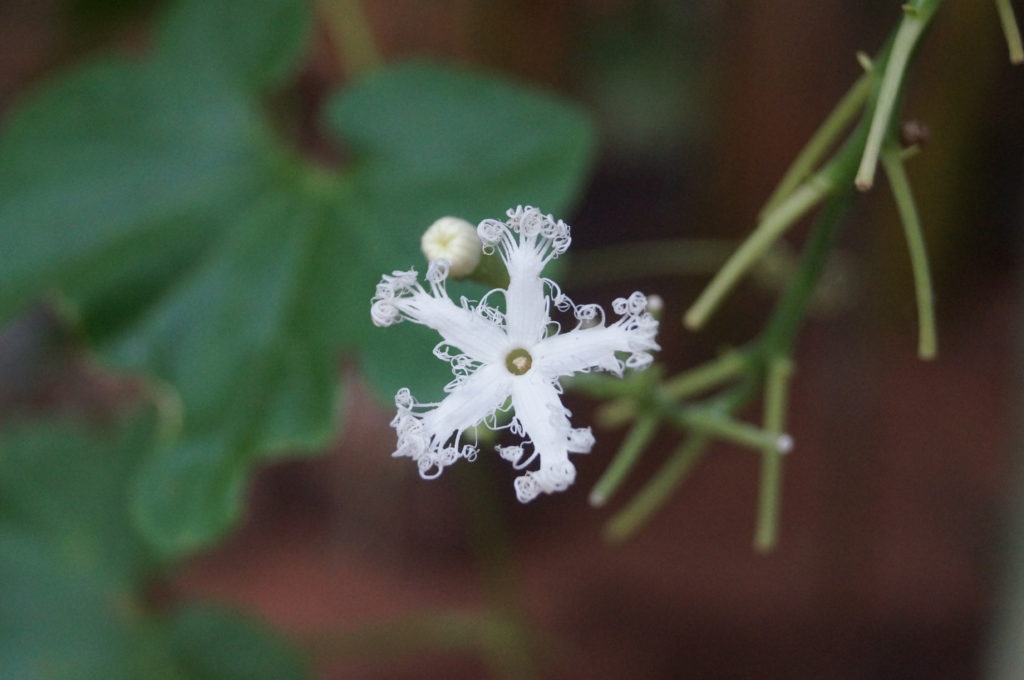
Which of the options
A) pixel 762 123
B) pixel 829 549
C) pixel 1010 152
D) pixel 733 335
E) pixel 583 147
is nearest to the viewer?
pixel 583 147

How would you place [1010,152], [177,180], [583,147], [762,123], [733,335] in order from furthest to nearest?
[733,335] < [762,123] < [1010,152] < [177,180] < [583,147]

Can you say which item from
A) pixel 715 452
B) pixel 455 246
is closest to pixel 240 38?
pixel 455 246

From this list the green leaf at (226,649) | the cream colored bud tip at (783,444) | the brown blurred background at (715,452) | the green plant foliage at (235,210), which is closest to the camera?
the cream colored bud tip at (783,444)

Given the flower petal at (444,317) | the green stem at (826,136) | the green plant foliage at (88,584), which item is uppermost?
the green plant foliage at (88,584)

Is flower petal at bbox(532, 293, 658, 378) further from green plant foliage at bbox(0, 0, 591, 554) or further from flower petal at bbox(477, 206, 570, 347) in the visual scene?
green plant foliage at bbox(0, 0, 591, 554)

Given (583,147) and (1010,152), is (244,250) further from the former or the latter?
(1010,152)

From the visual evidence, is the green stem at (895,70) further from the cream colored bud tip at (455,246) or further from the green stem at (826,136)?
the cream colored bud tip at (455,246)

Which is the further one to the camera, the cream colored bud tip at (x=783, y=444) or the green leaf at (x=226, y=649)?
the green leaf at (x=226, y=649)

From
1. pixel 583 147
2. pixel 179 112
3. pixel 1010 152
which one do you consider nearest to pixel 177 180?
pixel 179 112

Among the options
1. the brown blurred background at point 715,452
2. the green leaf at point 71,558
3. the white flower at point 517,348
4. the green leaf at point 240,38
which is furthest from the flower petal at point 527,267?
the green leaf at point 71,558
